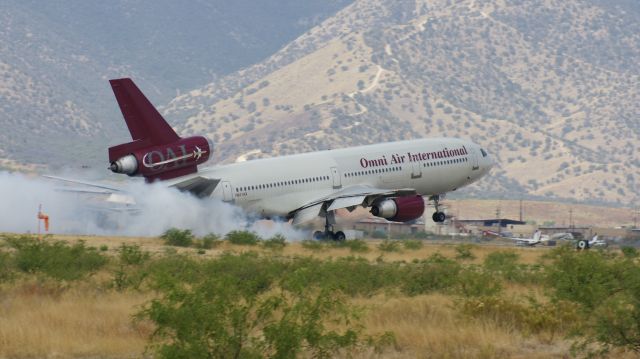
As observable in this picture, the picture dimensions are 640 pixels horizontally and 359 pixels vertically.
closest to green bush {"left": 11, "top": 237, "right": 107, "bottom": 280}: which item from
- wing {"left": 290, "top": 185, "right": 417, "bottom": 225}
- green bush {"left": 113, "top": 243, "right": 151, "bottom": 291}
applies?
green bush {"left": 113, "top": 243, "right": 151, "bottom": 291}

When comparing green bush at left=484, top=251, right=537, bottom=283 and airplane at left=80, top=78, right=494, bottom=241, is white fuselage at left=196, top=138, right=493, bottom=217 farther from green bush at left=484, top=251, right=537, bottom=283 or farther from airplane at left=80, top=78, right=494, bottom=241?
green bush at left=484, top=251, right=537, bottom=283

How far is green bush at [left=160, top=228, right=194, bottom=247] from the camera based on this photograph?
61.4 m

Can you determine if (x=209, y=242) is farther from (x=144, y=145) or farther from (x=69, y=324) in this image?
(x=69, y=324)

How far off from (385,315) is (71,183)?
39.3 meters

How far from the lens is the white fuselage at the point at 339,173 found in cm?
6838

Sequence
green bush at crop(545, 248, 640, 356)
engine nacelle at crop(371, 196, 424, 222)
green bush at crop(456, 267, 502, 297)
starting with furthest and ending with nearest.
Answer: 1. engine nacelle at crop(371, 196, 424, 222)
2. green bush at crop(456, 267, 502, 297)
3. green bush at crop(545, 248, 640, 356)

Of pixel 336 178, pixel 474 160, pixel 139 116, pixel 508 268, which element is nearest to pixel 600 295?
pixel 508 268

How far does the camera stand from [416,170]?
75250 millimetres

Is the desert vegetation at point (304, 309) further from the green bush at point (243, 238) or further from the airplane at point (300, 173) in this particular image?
the airplane at point (300, 173)

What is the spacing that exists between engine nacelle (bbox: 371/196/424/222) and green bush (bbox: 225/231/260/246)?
26.9ft

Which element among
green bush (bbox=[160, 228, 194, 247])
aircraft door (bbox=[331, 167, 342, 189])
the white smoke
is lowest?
green bush (bbox=[160, 228, 194, 247])

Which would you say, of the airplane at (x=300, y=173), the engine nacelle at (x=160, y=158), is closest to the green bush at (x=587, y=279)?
the engine nacelle at (x=160, y=158)

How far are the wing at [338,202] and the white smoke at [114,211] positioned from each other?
2.06 metres

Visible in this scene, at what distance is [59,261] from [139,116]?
23.5 m
